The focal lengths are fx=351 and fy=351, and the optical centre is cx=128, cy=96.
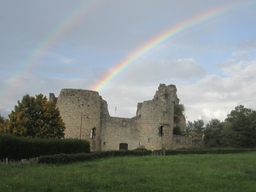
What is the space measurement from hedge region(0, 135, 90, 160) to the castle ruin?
9.55m

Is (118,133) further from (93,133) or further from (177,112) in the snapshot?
(177,112)

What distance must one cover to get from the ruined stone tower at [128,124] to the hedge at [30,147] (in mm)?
9751

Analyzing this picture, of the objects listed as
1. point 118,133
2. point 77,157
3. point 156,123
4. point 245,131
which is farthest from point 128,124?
point 77,157

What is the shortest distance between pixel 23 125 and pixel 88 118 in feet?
29.4

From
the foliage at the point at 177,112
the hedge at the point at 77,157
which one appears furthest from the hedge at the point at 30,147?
the foliage at the point at 177,112

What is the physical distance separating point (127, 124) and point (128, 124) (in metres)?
0.13

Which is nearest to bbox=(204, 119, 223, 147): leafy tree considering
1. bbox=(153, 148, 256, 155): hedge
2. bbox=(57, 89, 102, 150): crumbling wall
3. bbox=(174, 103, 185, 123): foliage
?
bbox=(174, 103, 185, 123): foliage

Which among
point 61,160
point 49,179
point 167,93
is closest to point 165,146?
point 167,93

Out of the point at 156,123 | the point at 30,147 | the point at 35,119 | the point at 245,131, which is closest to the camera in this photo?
the point at 30,147

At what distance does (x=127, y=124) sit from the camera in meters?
44.5

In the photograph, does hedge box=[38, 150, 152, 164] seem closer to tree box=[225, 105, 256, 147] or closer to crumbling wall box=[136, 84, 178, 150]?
crumbling wall box=[136, 84, 178, 150]

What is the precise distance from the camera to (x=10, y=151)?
2445 centimetres

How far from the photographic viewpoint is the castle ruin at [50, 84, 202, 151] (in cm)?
4003

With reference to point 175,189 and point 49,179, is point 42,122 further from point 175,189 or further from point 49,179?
point 175,189
